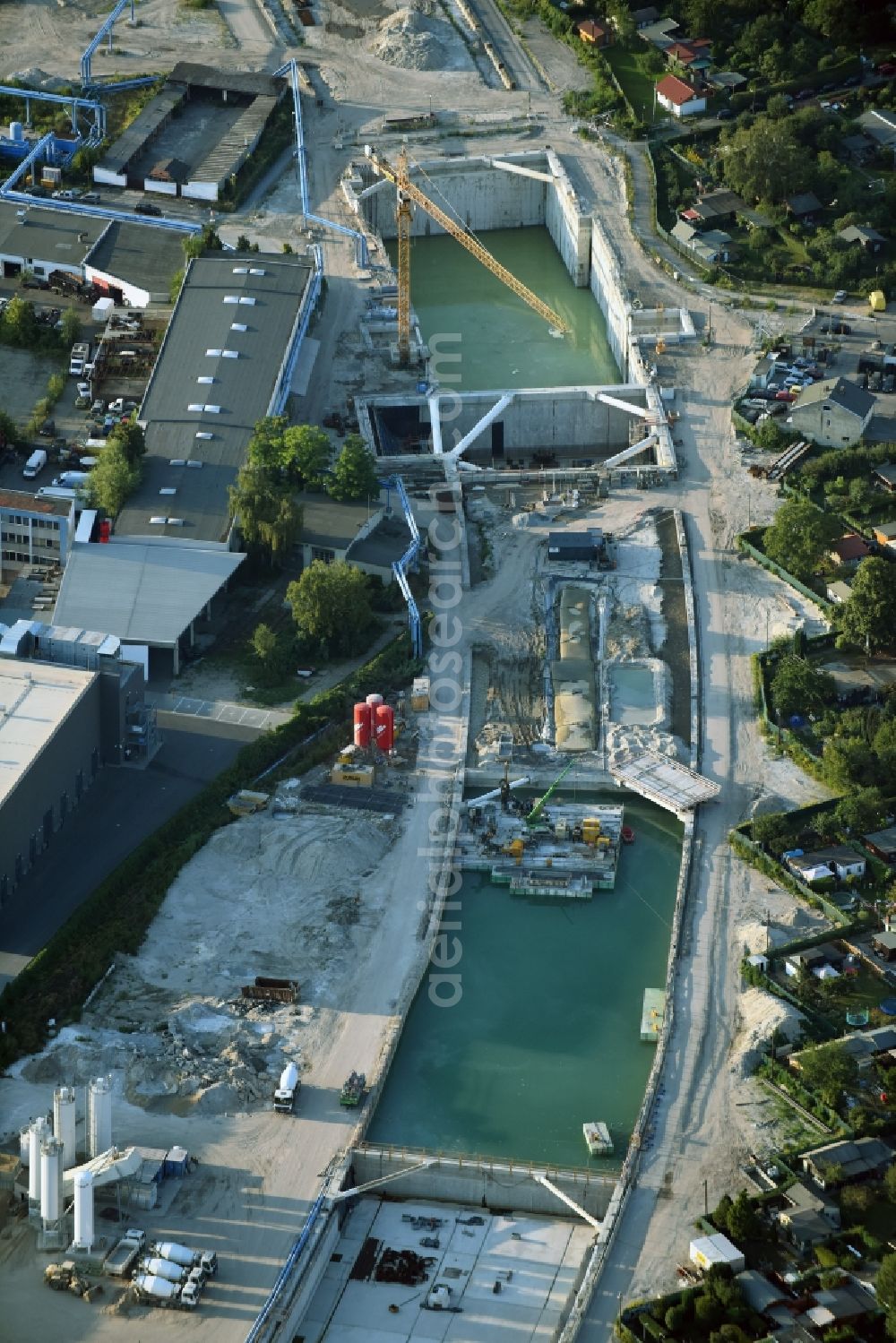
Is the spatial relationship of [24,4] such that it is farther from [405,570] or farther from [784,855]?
[784,855]

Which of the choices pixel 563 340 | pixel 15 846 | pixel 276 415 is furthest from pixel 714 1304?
pixel 563 340

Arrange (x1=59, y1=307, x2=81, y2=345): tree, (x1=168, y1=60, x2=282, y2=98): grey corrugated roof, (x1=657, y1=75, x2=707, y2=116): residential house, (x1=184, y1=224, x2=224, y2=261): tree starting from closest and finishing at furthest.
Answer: (x1=59, y1=307, x2=81, y2=345): tree → (x1=184, y1=224, x2=224, y2=261): tree → (x1=657, y1=75, x2=707, y2=116): residential house → (x1=168, y1=60, x2=282, y2=98): grey corrugated roof

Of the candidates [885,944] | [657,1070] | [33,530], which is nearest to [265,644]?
[33,530]

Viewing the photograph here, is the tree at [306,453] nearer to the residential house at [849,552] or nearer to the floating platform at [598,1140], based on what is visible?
the residential house at [849,552]

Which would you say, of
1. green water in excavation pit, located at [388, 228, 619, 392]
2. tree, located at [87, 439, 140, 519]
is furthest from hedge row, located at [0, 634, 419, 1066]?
green water in excavation pit, located at [388, 228, 619, 392]

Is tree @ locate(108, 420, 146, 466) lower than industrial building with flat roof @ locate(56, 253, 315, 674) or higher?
higher

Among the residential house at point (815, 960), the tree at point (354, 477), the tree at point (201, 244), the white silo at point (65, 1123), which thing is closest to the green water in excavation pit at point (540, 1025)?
the residential house at point (815, 960)

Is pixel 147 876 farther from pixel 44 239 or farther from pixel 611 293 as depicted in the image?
pixel 611 293

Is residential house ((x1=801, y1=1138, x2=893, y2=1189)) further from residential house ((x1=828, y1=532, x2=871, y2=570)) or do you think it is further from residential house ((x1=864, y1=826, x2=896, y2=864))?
residential house ((x1=828, y1=532, x2=871, y2=570))
